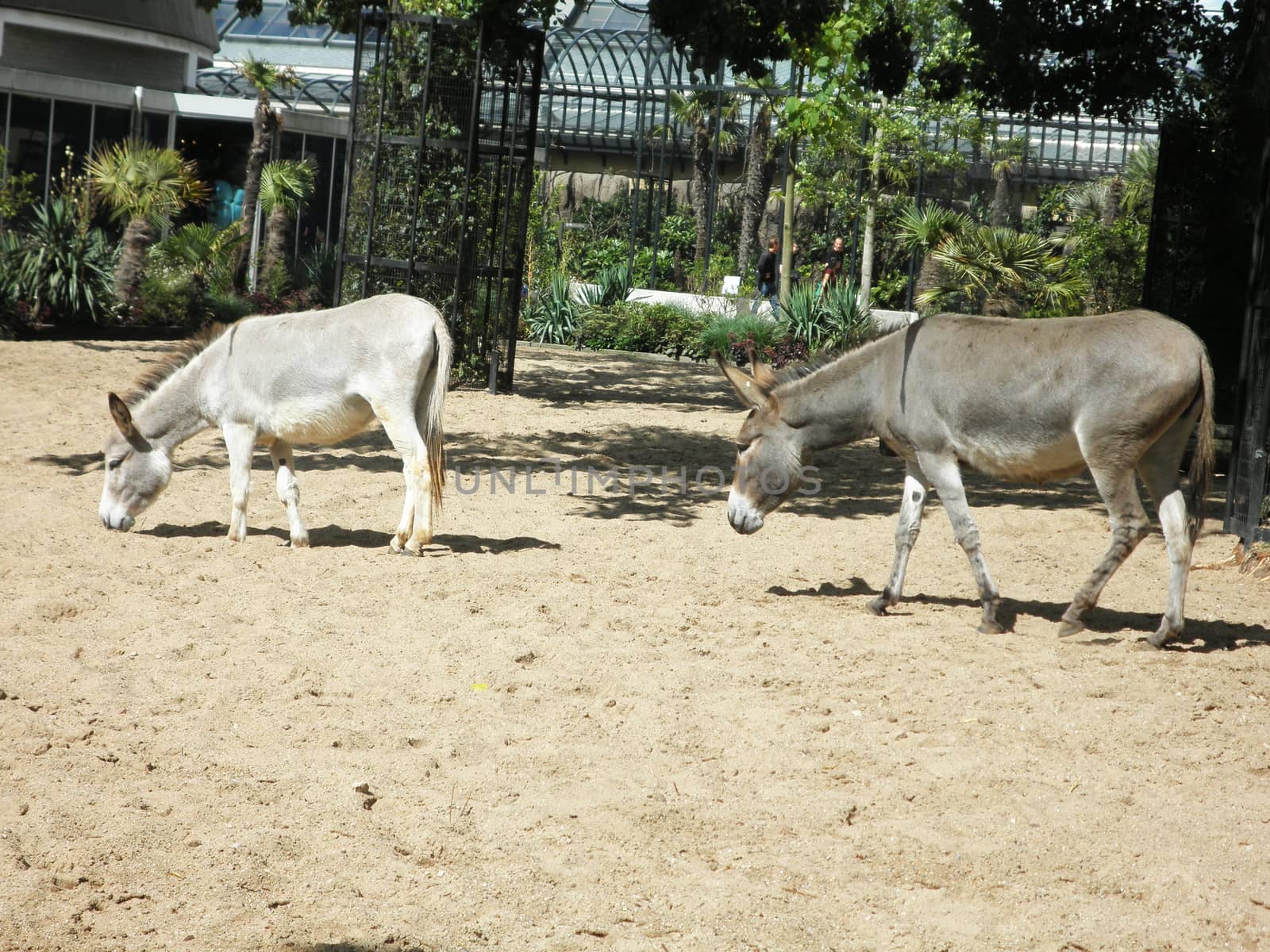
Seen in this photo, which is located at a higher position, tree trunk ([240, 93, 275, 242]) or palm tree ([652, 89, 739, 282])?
palm tree ([652, 89, 739, 282])

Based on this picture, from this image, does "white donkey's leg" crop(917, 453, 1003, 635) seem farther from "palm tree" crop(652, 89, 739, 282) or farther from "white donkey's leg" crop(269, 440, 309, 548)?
"palm tree" crop(652, 89, 739, 282)

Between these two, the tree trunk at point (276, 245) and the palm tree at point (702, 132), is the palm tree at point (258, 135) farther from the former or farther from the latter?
the palm tree at point (702, 132)

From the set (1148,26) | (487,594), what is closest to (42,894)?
(487,594)

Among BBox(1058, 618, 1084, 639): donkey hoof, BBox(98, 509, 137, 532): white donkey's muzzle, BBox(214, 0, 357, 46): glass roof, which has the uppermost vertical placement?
BBox(214, 0, 357, 46): glass roof

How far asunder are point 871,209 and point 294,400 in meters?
17.1

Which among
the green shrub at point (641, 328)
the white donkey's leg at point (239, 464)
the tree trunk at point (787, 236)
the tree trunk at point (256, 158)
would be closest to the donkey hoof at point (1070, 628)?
the white donkey's leg at point (239, 464)

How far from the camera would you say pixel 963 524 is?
6.61 metres

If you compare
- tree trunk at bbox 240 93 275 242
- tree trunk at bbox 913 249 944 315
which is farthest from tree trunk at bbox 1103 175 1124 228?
tree trunk at bbox 240 93 275 242

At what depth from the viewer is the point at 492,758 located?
4.84m

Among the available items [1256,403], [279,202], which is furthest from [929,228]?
[279,202]

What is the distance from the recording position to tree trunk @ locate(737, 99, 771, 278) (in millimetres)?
27438

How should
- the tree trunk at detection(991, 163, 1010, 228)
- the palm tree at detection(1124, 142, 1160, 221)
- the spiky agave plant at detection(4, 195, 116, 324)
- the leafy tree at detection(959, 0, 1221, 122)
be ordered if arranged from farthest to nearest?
1. the tree trunk at detection(991, 163, 1010, 228)
2. the palm tree at detection(1124, 142, 1160, 221)
3. the spiky agave plant at detection(4, 195, 116, 324)
4. the leafy tree at detection(959, 0, 1221, 122)

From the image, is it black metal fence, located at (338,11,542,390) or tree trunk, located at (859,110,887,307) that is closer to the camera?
black metal fence, located at (338,11,542,390)

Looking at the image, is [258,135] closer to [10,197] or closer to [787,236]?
[10,197]
